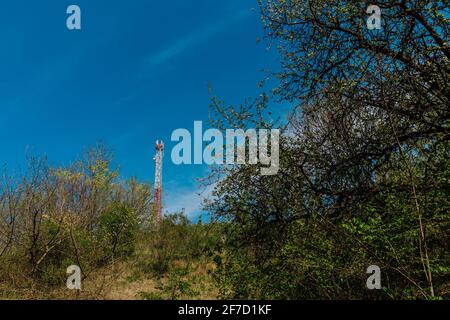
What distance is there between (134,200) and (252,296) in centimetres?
2163

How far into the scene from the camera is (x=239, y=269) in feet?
27.0

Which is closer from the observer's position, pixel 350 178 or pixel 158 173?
pixel 350 178

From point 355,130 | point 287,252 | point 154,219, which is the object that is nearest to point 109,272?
point 154,219

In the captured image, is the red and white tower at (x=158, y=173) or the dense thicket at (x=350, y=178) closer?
the dense thicket at (x=350, y=178)

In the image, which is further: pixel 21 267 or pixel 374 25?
pixel 21 267
